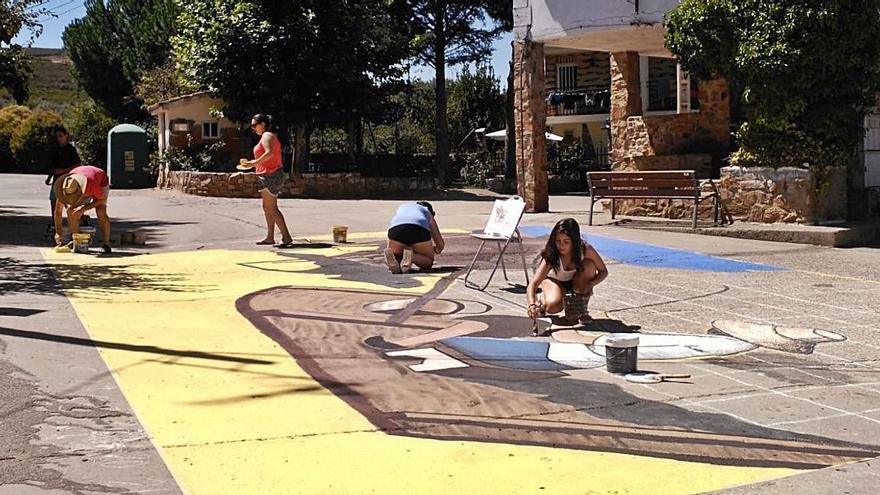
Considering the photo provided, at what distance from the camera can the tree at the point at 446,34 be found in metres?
33.8

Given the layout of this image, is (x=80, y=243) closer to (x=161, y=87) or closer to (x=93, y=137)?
(x=161, y=87)

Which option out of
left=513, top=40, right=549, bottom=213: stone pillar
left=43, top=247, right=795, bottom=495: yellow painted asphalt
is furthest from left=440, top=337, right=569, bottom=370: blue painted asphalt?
left=513, top=40, right=549, bottom=213: stone pillar

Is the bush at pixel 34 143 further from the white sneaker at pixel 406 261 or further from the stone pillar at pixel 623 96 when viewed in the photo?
the white sneaker at pixel 406 261

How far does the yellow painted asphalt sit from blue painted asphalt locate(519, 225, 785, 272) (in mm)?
5622

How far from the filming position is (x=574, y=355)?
7.43 metres

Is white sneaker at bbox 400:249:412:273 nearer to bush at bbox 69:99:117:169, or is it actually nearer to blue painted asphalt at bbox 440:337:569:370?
blue painted asphalt at bbox 440:337:569:370

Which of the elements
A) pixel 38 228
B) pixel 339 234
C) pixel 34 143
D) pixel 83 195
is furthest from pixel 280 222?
pixel 34 143

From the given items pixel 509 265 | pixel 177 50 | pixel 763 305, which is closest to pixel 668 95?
pixel 177 50

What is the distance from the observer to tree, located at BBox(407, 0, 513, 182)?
3378cm

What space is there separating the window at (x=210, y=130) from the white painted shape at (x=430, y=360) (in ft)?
83.3

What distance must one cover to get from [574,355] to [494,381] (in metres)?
1.01

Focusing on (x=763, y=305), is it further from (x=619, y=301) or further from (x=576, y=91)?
(x=576, y=91)

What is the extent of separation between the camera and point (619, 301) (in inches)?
383

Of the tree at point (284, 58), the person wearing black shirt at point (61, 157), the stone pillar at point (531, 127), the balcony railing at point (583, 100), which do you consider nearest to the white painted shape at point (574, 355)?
the person wearing black shirt at point (61, 157)
